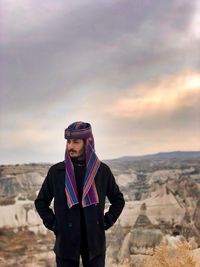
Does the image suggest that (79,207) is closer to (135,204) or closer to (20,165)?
(135,204)

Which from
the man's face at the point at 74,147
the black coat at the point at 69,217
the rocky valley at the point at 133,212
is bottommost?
the rocky valley at the point at 133,212

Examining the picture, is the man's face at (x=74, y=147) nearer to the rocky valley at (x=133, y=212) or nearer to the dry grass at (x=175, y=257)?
the dry grass at (x=175, y=257)

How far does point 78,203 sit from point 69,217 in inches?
3.4

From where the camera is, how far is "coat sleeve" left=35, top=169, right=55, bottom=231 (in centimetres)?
244

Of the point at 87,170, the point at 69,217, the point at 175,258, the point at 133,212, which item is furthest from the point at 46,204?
the point at 133,212

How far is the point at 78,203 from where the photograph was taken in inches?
94.9

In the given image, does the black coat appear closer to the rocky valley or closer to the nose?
the nose

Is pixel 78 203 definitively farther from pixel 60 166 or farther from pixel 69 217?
pixel 60 166

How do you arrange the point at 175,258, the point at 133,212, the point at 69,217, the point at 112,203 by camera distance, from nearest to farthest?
1. the point at 69,217
2. the point at 112,203
3. the point at 175,258
4. the point at 133,212

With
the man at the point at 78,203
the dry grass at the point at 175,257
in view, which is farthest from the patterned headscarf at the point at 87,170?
the dry grass at the point at 175,257

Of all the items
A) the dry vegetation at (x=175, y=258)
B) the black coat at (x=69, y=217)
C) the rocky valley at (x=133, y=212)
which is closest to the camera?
the black coat at (x=69, y=217)

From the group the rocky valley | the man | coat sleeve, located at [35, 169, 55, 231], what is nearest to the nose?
the man

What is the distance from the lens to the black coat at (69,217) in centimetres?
239

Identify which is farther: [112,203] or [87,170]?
[112,203]
